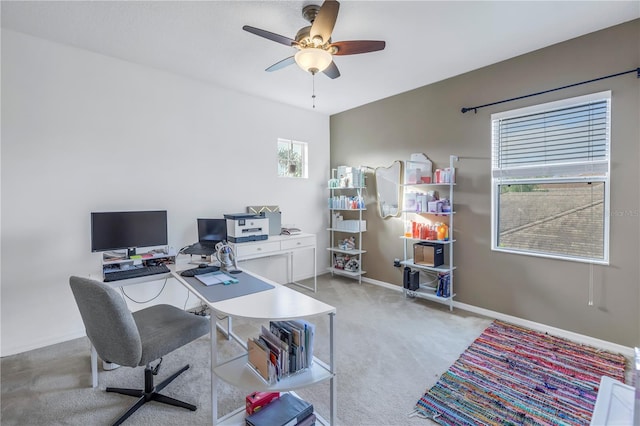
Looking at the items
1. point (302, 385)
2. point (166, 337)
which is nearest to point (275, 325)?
point (302, 385)

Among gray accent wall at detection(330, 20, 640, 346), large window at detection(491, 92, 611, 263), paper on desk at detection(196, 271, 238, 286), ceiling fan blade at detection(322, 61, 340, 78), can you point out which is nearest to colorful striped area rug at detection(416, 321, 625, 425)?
gray accent wall at detection(330, 20, 640, 346)

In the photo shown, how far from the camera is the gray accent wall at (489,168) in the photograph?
2436mm

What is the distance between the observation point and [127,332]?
161 cm

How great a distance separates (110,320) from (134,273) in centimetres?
94

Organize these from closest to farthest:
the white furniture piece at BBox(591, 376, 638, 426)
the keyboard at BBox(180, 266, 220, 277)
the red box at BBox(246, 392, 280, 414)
Answer: 1. the white furniture piece at BBox(591, 376, 638, 426)
2. the red box at BBox(246, 392, 280, 414)
3. the keyboard at BBox(180, 266, 220, 277)

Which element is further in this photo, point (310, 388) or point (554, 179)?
point (554, 179)

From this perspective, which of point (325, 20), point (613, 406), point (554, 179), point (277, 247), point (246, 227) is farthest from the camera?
point (277, 247)

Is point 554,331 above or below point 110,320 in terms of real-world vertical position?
below

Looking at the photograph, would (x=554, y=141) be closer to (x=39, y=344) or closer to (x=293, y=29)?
(x=293, y=29)

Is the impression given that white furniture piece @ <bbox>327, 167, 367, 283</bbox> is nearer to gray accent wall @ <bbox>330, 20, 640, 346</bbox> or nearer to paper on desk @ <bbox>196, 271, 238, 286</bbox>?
gray accent wall @ <bbox>330, 20, 640, 346</bbox>

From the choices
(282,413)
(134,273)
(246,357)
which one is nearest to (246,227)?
(134,273)

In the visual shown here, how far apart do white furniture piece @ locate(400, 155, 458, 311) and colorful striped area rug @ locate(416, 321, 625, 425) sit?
872 millimetres

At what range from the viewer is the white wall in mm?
2514

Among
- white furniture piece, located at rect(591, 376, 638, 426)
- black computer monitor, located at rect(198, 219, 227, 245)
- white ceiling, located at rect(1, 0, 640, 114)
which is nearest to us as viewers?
white furniture piece, located at rect(591, 376, 638, 426)
